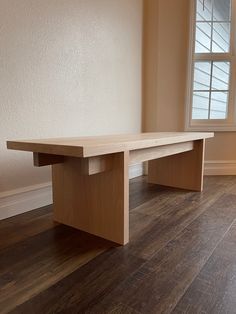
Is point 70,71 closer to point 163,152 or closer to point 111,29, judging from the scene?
point 111,29

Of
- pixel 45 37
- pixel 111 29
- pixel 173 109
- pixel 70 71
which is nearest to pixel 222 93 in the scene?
pixel 173 109

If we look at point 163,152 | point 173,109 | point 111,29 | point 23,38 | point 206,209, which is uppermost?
point 111,29

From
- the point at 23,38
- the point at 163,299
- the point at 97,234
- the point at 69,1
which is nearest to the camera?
the point at 163,299

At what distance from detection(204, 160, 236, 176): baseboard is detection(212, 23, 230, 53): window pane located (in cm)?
121

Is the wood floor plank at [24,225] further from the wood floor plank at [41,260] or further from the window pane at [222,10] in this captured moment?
the window pane at [222,10]

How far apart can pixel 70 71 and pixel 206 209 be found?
1.39 metres

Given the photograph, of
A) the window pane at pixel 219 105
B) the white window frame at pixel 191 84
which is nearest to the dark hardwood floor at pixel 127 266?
the white window frame at pixel 191 84

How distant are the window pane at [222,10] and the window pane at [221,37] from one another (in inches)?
2.5

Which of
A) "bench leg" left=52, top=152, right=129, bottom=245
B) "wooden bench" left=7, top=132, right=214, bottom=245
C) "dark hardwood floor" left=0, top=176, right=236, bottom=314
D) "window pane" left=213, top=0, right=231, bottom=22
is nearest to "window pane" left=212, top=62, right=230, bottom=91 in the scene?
"window pane" left=213, top=0, right=231, bottom=22

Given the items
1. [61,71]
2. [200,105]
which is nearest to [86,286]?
[61,71]

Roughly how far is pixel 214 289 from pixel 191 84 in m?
2.23

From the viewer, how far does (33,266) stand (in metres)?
1.06

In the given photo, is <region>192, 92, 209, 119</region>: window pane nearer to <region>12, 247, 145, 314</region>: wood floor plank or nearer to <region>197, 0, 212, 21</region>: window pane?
<region>197, 0, 212, 21</region>: window pane

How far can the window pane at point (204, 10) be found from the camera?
267 cm
